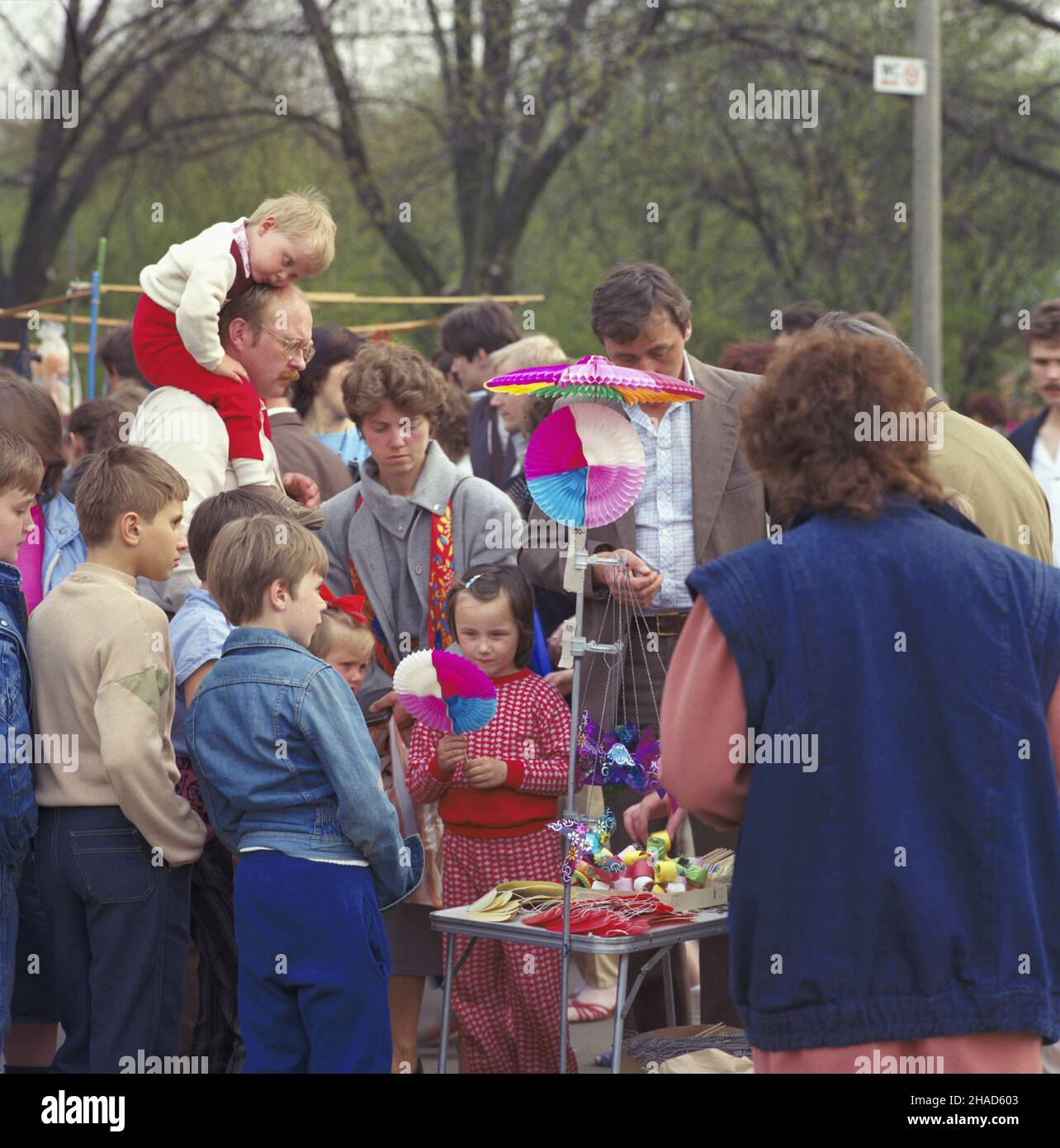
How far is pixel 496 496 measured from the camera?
4.79 meters

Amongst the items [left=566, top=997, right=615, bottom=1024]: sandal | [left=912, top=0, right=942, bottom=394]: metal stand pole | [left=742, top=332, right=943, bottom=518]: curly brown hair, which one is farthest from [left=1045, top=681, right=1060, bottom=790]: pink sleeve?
[left=912, top=0, right=942, bottom=394]: metal stand pole

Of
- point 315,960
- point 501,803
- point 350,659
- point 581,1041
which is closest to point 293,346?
point 350,659

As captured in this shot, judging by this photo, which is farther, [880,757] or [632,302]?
[632,302]

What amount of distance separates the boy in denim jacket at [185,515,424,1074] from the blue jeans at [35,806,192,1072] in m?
0.36

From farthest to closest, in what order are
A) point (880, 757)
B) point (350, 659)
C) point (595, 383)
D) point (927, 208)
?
1. point (927, 208)
2. point (350, 659)
3. point (595, 383)
4. point (880, 757)

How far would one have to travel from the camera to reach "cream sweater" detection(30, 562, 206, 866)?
368 centimetres

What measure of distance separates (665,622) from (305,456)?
1.77 m

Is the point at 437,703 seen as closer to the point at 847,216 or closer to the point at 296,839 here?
the point at 296,839

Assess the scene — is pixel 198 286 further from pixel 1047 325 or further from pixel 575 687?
pixel 1047 325

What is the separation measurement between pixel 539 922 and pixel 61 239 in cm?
1399

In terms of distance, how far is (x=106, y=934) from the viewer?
3777 millimetres

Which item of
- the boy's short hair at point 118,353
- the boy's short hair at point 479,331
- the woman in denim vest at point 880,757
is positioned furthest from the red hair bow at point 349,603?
the boy's short hair at point 118,353

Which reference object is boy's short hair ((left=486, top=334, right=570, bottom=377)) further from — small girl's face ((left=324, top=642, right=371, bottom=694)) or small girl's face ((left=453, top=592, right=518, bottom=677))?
small girl's face ((left=324, top=642, right=371, bottom=694))

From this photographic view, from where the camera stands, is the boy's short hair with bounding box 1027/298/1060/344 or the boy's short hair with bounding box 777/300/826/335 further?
the boy's short hair with bounding box 777/300/826/335
